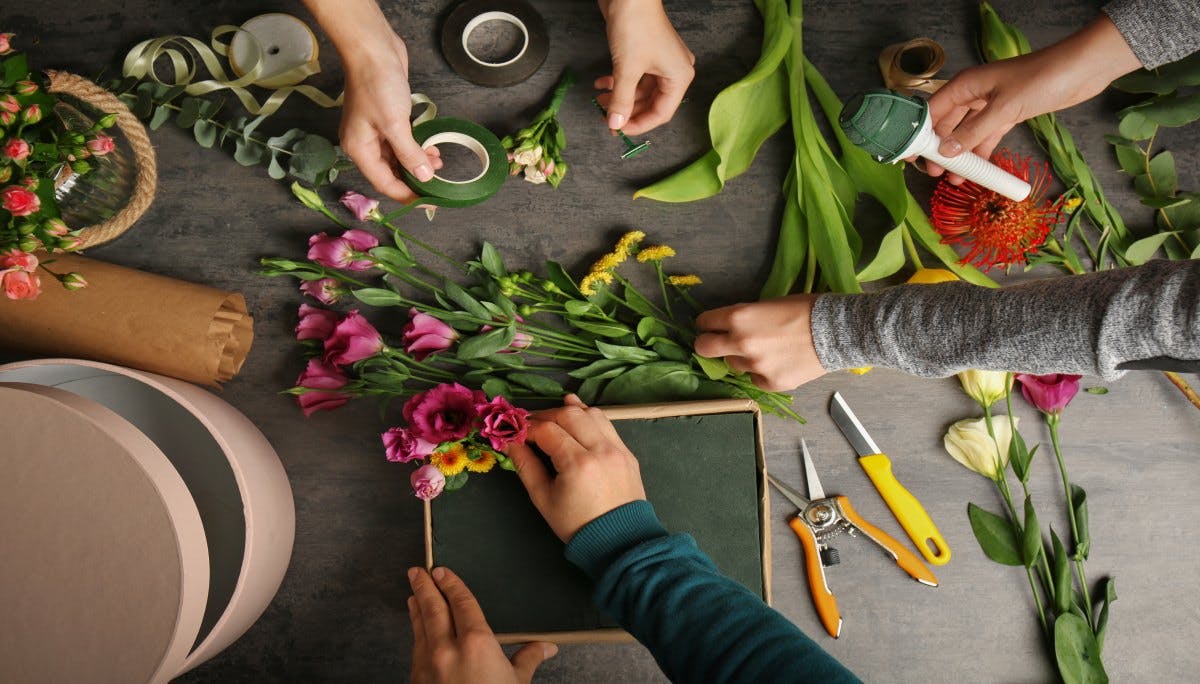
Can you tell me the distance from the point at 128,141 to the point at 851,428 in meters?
0.99

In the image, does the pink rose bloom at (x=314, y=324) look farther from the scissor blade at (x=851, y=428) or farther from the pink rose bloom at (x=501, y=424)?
the scissor blade at (x=851, y=428)

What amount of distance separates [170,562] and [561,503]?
1.24 ft

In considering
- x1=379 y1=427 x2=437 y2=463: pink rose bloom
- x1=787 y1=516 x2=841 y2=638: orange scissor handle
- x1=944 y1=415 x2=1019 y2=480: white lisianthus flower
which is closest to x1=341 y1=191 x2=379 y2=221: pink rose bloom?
x1=379 y1=427 x2=437 y2=463: pink rose bloom

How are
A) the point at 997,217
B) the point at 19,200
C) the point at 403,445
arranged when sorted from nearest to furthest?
the point at 19,200 < the point at 403,445 < the point at 997,217

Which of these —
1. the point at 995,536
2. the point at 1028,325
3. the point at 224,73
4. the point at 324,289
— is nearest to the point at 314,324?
the point at 324,289

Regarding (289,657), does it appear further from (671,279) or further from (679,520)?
(671,279)

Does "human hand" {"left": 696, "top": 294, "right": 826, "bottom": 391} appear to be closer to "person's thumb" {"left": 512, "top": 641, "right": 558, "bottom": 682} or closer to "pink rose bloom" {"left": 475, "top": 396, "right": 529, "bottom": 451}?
"pink rose bloom" {"left": 475, "top": 396, "right": 529, "bottom": 451}

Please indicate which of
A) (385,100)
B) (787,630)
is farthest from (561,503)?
(385,100)

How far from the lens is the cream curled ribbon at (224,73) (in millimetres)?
922

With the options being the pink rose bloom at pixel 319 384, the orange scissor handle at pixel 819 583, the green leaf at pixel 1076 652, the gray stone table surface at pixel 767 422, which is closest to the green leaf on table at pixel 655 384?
the gray stone table surface at pixel 767 422

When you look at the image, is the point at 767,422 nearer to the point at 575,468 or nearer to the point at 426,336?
the point at 575,468

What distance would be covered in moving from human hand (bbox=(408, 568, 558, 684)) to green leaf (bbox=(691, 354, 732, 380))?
374 mm

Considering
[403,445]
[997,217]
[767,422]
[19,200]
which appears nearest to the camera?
[19,200]

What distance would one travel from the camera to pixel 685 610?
0.69 m
